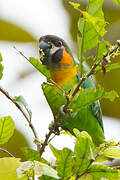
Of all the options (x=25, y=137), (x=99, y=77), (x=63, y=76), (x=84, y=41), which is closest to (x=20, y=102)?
(x=84, y=41)

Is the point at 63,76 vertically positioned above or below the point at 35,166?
above

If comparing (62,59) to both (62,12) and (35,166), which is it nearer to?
(35,166)

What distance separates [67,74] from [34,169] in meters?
0.96

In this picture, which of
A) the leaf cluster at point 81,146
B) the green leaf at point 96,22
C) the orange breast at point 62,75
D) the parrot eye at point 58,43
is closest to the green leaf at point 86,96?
the leaf cluster at point 81,146

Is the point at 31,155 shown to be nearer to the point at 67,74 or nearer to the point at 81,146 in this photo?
the point at 81,146

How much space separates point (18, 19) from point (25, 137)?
88 cm

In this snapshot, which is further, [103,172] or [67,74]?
[67,74]

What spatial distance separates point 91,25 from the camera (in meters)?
0.72

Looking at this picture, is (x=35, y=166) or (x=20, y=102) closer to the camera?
(x=35, y=166)

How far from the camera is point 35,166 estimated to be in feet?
1.98

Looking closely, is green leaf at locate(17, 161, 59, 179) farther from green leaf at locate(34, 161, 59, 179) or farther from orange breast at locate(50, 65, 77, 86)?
orange breast at locate(50, 65, 77, 86)

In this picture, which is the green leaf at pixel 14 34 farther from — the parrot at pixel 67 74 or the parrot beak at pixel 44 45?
the parrot beak at pixel 44 45

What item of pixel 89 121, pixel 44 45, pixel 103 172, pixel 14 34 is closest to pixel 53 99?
pixel 103 172

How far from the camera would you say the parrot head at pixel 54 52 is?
1.47 meters
